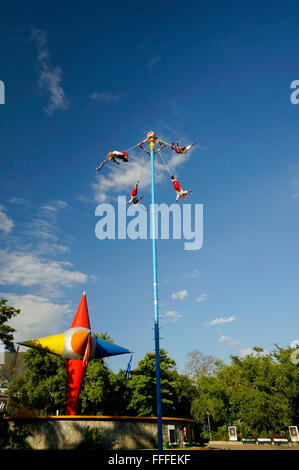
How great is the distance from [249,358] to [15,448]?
31857 mm

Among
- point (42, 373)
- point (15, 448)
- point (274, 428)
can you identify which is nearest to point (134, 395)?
point (42, 373)

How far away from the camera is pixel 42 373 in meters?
39.0

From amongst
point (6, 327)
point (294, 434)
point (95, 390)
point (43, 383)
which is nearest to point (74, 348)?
point (6, 327)

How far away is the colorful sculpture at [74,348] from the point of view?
1961cm

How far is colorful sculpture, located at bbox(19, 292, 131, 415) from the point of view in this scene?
19609 mm

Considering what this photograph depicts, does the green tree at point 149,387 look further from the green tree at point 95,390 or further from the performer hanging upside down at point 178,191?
the performer hanging upside down at point 178,191

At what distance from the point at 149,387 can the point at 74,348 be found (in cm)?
1957

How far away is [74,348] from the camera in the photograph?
20.2 m

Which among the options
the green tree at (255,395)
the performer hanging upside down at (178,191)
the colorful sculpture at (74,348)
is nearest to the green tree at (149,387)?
the green tree at (255,395)

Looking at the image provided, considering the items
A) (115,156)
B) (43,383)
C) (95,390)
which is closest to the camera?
(115,156)

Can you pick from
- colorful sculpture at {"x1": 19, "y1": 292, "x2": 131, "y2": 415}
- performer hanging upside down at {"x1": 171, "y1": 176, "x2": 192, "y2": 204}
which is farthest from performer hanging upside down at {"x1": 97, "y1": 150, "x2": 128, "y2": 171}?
colorful sculpture at {"x1": 19, "y1": 292, "x2": 131, "y2": 415}

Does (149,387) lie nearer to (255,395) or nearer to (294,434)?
(255,395)

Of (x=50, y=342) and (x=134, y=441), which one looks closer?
(x=134, y=441)

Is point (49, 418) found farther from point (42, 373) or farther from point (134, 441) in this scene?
point (42, 373)
